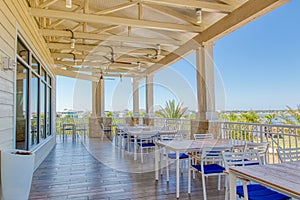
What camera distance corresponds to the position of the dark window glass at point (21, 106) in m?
3.49

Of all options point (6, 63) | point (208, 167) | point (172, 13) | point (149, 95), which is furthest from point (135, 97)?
point (6, 63)

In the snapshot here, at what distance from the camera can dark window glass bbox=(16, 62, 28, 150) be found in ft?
11.4

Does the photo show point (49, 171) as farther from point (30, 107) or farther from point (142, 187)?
point (142, 187)

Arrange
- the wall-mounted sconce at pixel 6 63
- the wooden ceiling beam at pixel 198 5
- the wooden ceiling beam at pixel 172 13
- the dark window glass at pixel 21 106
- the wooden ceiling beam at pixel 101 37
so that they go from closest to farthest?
the wall-mounted sconce at pixel 6 63 → the dark window glass at pixel 21 106 → the wooden ceiling beam at pixel 198 5 → the wooden ceiling beam at pixel 172 13 → the wooden ceiling beam at pixel 101 37


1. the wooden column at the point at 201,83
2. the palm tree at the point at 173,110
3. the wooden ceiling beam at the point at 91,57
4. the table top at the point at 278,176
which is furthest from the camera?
the palm tree at the point at 173,110

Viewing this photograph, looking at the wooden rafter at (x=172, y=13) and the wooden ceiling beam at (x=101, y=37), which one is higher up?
the wooden rafter at (x=172, y=13)

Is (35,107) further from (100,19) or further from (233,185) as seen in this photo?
(233,185)

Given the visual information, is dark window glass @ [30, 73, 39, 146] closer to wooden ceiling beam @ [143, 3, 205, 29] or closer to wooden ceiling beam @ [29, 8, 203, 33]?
wooden ceiling beam @ [29, 8, 203, 33]

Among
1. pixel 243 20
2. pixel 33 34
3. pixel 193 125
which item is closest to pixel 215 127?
pixel 193 125

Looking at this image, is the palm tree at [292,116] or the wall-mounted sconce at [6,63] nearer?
the wall-mounted sconce at [6,63]

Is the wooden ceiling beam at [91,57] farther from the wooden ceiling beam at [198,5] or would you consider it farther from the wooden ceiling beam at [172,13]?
the wooden ceiling beam at [198,5]

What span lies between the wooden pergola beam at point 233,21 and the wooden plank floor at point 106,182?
2.87 meters

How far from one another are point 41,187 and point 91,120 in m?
6.77

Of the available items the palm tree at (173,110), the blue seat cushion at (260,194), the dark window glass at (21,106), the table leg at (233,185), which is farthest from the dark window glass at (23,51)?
the palm tree at (173,110)
